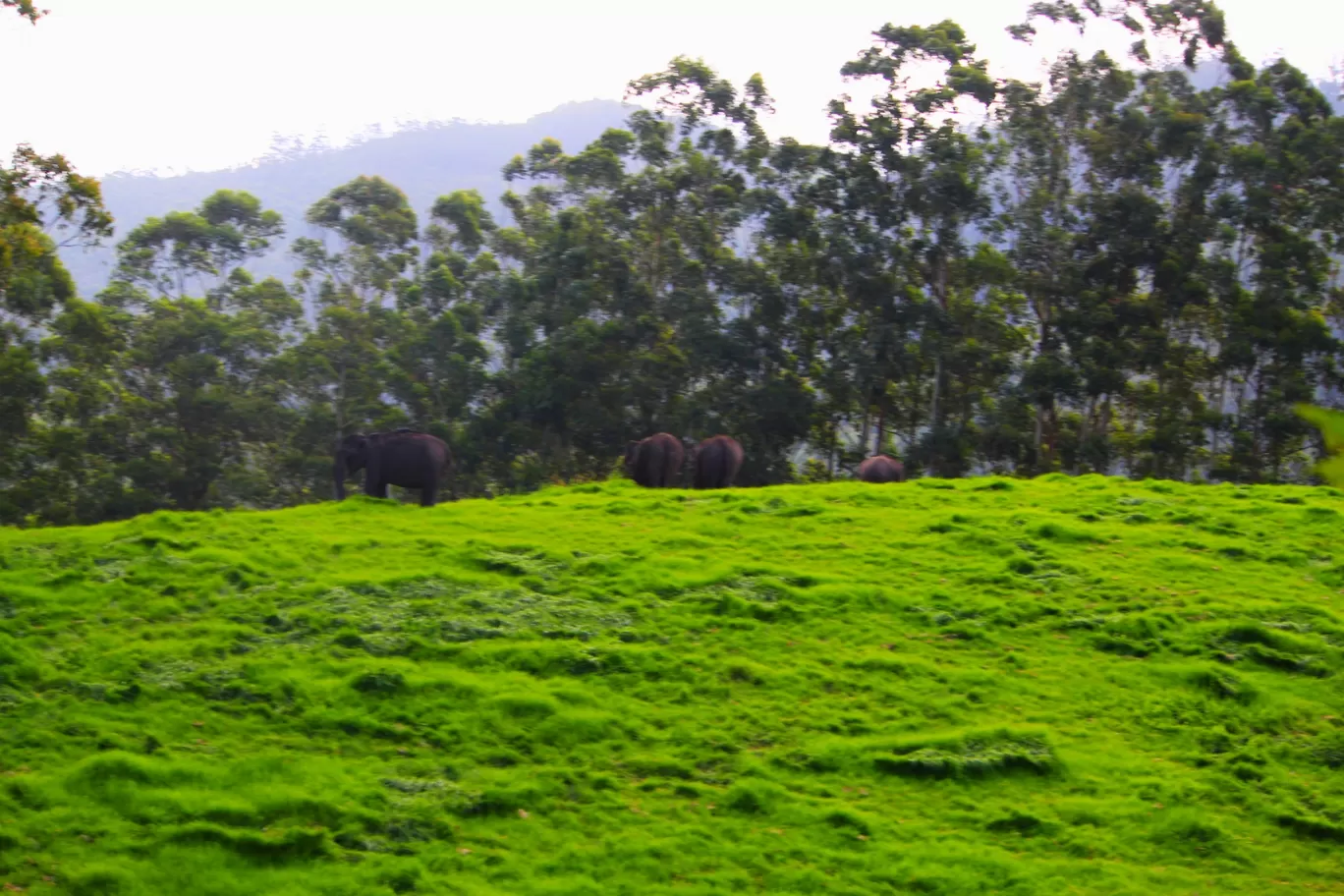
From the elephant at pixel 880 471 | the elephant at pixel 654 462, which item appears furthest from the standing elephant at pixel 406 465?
the elephant at pixel 880 471

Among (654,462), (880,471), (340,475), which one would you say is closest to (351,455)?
(340,475)

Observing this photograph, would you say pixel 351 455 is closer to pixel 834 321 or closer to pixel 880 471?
pixel 880 471

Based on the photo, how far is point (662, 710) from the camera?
1141 cm

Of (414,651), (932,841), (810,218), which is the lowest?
(932,841)

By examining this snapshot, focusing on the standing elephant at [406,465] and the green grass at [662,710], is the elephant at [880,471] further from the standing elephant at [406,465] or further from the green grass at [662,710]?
the standing elephant at [406,465]

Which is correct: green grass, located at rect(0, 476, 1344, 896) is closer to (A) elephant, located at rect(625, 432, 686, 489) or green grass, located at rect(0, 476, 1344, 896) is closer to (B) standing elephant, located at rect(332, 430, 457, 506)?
(B) standing elephant, located at rect(332, 430, 457, 506)

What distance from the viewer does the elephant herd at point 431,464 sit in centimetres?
2189

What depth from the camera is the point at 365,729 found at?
413 inches

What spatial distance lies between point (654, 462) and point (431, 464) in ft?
19.6

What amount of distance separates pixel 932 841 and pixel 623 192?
32.8 meters

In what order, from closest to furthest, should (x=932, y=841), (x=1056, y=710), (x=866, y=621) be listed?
(x=932, y=841)
(x=1056, y=710)
(x=866, y=621)

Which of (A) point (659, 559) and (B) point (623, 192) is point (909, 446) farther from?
(A) point (659, 559)

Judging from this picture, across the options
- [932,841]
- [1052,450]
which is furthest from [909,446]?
[932,841]

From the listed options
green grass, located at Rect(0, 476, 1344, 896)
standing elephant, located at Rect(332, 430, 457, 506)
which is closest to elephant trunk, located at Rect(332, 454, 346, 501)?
standing elephant, located at Rect(332, 430, 457, 506)
